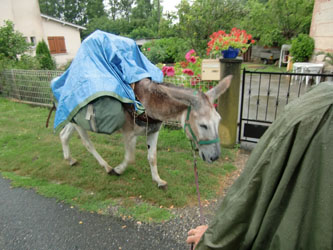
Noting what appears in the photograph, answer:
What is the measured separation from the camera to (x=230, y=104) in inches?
183

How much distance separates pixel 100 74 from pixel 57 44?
22.5 metres

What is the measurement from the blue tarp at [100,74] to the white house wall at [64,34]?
66.8 feet

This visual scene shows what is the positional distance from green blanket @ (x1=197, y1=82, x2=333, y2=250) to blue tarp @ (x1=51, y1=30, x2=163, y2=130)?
2167 mm

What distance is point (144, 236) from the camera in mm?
2766

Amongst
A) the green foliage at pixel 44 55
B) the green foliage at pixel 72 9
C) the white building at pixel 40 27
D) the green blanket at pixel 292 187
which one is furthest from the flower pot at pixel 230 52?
the green foliage at pixel 72 9

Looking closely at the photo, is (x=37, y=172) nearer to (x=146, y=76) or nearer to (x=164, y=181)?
(x=164, y=181)

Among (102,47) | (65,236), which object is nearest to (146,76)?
(102,47)

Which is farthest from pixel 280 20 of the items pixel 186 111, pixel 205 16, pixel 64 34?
pixel 186 111

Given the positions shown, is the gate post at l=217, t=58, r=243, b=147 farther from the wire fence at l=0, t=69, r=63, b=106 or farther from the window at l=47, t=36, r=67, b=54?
the window at l=47, t=36, r=67, b=54

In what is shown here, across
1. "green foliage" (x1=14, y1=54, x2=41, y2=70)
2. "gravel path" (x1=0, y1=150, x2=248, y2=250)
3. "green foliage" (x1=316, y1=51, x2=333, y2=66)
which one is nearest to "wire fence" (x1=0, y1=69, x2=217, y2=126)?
"green foliage" (x1=14, y1=54, x2=41, y2=70)

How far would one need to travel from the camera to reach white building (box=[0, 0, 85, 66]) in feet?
57.6

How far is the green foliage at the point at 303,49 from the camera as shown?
13909 millimetres

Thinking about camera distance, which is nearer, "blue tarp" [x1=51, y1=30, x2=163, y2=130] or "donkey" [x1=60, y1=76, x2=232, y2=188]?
"donkey" [x1=60, y1=76, x2=232, y2=188]

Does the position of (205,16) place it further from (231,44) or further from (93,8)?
(93,8)
